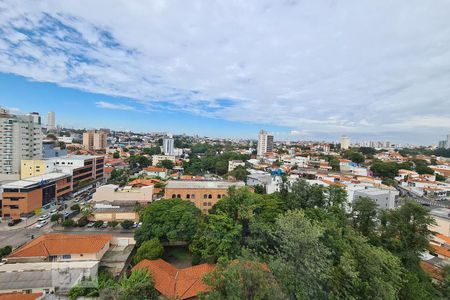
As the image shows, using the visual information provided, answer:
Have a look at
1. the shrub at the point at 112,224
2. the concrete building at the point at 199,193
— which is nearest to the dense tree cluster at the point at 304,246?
the concrete building at the point at 199,193

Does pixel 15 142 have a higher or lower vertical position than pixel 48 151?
higher

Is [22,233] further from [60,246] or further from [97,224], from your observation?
[60,246]

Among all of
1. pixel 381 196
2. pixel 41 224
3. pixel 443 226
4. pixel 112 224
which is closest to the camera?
pixel 443 226

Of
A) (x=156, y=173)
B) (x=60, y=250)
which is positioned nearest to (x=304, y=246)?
(x=60, y=250)

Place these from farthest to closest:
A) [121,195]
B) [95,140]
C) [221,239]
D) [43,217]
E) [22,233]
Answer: [95,140] → [121,195] → [43,217] → [22,233] → [221,239]

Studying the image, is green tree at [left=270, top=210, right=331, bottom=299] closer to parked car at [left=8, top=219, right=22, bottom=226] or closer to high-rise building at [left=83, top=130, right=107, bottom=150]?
parked car at [left=8, top=219, right=22, bottom=226]

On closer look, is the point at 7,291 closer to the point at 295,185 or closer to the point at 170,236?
the point at 170,236

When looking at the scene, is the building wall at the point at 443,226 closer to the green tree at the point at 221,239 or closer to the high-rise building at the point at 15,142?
the green tree at the point at 221,239

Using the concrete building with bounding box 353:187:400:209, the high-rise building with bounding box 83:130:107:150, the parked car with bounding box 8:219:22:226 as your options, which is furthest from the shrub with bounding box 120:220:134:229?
the high-rise building with bounding box 83:130:107:150
